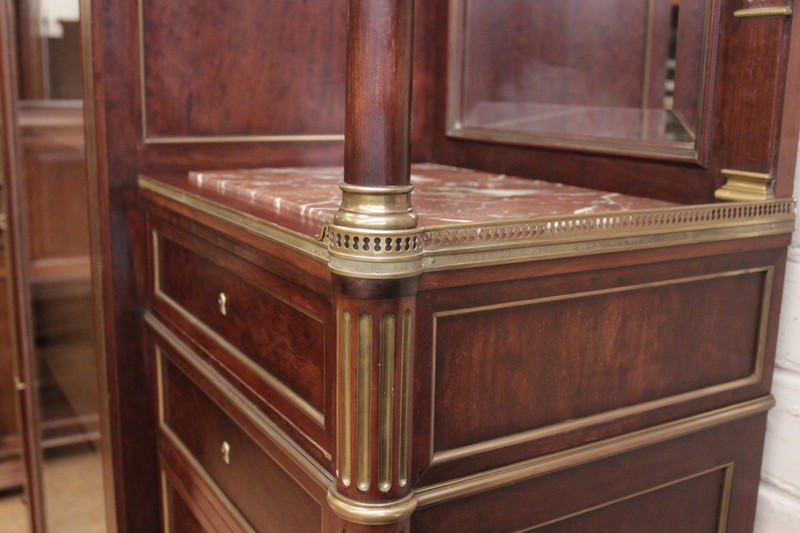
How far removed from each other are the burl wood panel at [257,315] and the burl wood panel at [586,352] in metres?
0.15

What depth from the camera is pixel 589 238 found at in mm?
843

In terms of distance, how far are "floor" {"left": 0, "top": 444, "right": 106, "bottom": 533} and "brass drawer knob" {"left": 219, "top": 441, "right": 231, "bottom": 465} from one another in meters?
0.58

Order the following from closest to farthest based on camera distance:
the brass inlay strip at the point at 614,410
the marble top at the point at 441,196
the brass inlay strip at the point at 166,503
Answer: the brass inlay strip at the point at 614,410 → the marble top at the point at 441,196 → the brass inlay strip at the point at 166,503

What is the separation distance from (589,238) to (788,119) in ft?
1.07

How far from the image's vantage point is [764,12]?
0.95m

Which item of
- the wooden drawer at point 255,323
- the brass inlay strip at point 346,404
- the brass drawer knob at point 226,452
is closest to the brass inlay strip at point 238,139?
the wooden drawer at point 255,323

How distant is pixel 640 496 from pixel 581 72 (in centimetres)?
62

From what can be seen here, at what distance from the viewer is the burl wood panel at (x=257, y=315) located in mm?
877

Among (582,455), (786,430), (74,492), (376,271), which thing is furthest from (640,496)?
(74,492)

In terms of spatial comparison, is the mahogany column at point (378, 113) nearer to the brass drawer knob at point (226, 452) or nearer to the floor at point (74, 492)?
the brass drawer knob at point (226, 452)

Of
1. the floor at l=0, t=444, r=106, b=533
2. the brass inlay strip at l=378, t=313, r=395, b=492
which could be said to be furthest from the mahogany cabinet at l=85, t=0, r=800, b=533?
the floor at l=0, t=444, r=106, b=533

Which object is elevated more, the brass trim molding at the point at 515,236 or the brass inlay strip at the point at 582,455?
the brass trim molding at the point at 515,236

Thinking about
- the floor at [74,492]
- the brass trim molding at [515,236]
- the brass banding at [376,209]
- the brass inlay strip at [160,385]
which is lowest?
the floor at [74,492]

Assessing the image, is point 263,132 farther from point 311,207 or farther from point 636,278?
point 636,278
